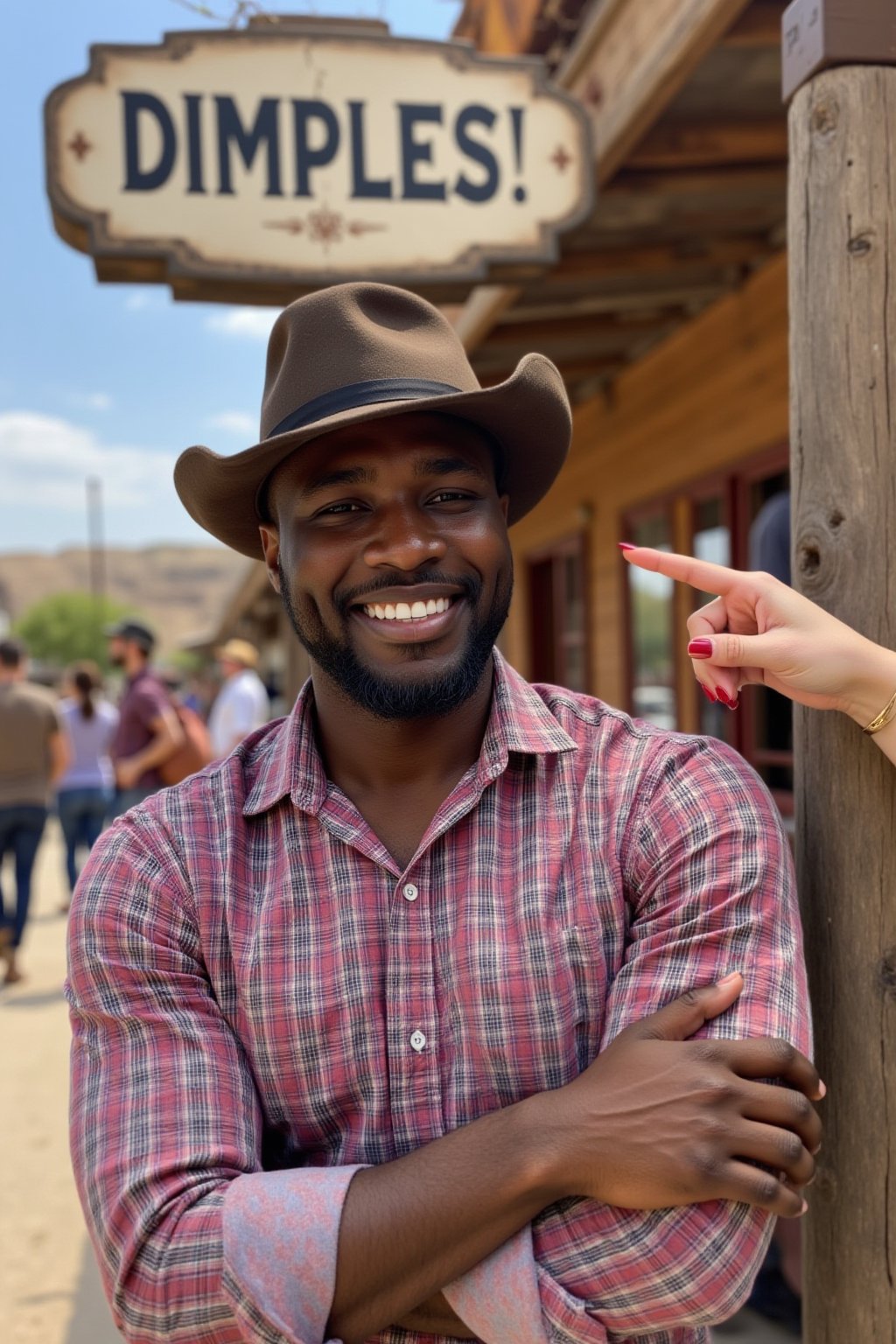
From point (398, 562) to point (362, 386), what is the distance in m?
0.24

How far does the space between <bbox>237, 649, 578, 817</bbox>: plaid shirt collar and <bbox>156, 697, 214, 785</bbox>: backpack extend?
5.49 m

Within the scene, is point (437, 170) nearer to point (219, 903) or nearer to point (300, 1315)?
point (219, 903)

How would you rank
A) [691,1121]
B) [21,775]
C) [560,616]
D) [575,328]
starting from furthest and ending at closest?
[560,616], [21,775], [575,328], [691,1121]

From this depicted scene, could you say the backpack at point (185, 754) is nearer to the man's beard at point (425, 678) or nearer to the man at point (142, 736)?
the man at point (142, 736)

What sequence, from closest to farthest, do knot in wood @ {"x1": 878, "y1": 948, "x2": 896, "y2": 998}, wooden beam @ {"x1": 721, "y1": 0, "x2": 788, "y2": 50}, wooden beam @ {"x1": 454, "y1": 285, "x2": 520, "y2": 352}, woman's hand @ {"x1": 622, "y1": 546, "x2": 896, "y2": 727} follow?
woman's hand @ {"x1": 622, "y1": 546, "x2": 896, "y2": 727}, knot in wood @ {"x1": 878, "y1": 948, "x2": 896, "y2": 998}, wooden beam @ {"x1": 721, "y1": 0, "x2": 788, "y2": 50}, wooden beam @ {"x1": 454, "y1": 285, "x2": 520, "y2": 352}

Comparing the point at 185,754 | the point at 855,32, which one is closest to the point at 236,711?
the point at 185,754

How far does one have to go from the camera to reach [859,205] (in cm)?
167

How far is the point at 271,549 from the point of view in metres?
1.91

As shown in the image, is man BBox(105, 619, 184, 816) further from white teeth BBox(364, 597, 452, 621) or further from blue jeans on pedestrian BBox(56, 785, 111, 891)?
white teeth BBox(364, 597, 452, 621)

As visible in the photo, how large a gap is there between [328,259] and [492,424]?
61.9 inches

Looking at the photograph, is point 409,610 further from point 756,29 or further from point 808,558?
point 756,29

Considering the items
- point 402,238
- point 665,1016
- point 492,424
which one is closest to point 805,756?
point 665,1016

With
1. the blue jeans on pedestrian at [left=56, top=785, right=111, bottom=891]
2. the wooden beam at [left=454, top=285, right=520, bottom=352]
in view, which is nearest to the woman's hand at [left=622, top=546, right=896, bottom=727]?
the wooden beam at [left=454, top=285, right=520, bottom=352]

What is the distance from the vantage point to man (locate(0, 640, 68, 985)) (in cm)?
742
